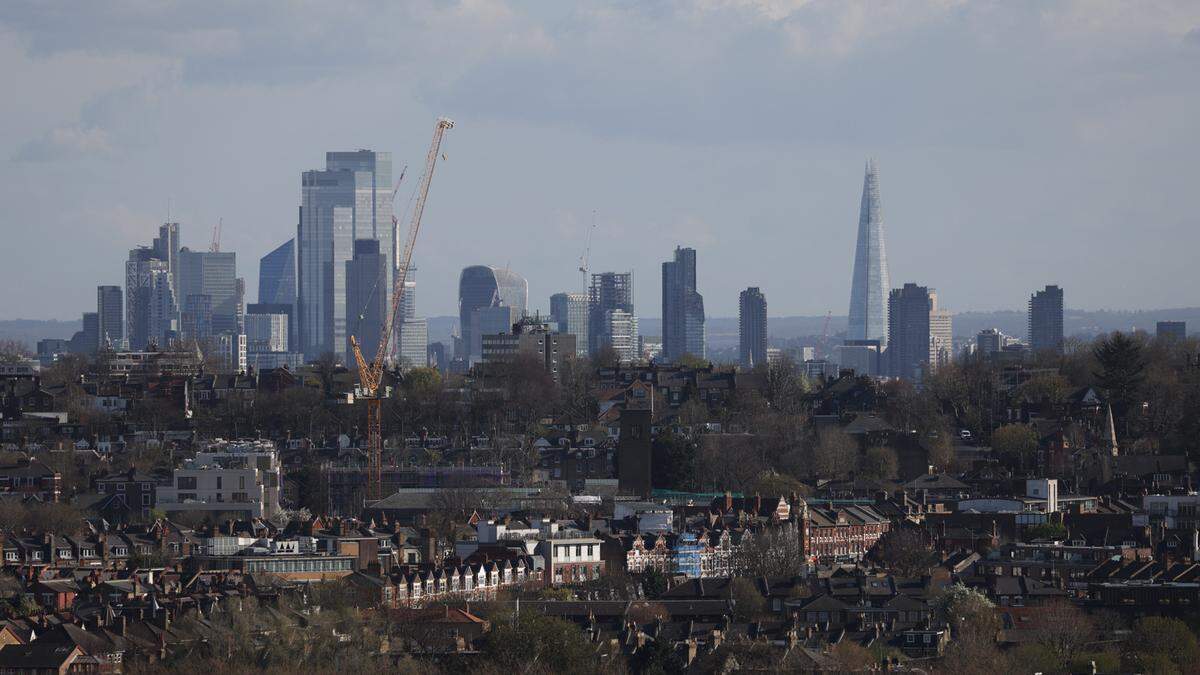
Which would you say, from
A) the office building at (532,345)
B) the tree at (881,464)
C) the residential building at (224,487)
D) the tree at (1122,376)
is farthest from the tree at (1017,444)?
the office building at (532,345)

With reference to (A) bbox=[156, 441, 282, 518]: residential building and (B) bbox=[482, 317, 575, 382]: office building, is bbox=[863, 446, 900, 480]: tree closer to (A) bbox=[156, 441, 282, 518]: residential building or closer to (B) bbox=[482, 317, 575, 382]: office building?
(A) bbox=[156, 441, 282, 518]: residential building

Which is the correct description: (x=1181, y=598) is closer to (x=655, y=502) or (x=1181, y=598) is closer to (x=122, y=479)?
(x=655, y=502)

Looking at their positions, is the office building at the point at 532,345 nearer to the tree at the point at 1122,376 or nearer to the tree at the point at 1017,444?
the tree at the point at 1122,376

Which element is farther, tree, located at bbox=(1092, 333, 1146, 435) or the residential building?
tree, located at bbox=(1092, 333, 1146, 435)

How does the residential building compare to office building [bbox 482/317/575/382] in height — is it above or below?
below

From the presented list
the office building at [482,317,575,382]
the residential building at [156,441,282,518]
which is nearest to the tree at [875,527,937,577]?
the residential building at [156,441,282,518]

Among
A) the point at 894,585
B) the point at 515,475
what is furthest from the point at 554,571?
the point at 515,475

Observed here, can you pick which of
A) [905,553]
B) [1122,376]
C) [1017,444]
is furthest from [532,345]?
[905,553]
